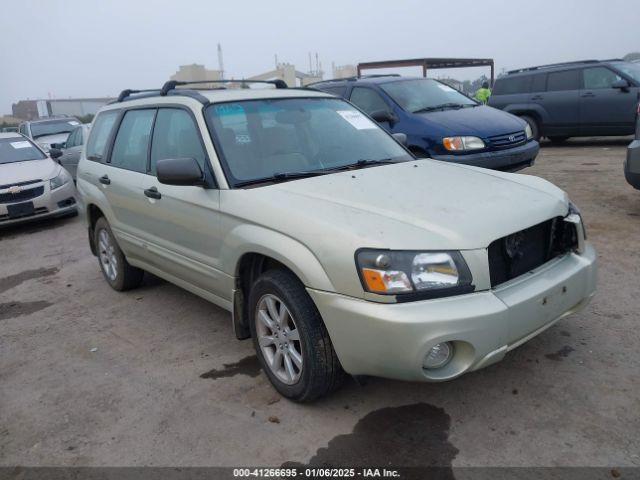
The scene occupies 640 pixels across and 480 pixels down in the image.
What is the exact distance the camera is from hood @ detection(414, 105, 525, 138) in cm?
704

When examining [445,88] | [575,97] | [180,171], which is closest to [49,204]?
[180,171]

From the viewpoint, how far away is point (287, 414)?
304 cm

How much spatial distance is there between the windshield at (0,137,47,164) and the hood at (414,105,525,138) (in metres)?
6.38

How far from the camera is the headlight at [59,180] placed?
8.59m

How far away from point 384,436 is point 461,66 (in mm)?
22484

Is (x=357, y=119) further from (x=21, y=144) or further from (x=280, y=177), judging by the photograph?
(x=21, y=144)

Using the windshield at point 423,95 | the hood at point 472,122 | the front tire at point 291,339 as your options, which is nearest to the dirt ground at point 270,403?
the front tire at point 291,339

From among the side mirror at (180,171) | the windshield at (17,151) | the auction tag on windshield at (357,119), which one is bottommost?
the windshield at (17,151)

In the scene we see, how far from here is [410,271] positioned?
8.38 ft

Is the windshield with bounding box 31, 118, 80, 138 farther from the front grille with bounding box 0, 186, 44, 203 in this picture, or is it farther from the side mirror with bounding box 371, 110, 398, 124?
the side mirror with bounding box 371, 110, 398, 124

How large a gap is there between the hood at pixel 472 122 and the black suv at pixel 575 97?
14.7ft

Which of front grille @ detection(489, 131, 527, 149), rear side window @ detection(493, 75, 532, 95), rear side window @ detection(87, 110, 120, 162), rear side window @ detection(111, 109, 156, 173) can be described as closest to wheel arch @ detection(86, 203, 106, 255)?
rear side window @ detection(87, 110, 120, 162)

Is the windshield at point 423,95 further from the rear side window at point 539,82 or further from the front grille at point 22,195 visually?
the front grille at point 22,195

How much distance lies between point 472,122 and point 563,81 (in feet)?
19.2
